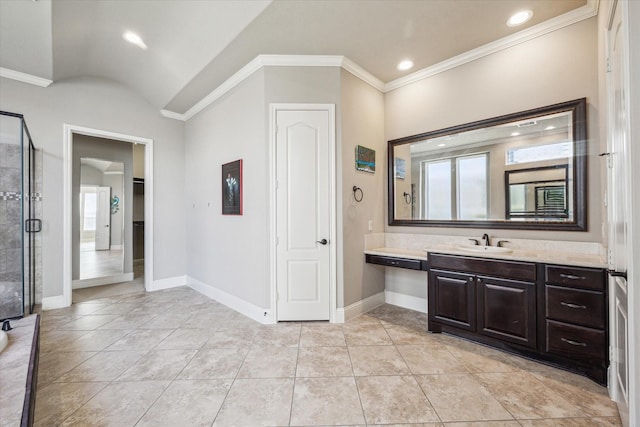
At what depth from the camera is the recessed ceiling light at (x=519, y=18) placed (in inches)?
92.0

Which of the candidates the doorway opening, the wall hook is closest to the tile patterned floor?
the wall hook

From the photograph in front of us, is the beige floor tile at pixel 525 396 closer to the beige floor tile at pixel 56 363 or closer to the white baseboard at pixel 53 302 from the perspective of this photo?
the beige floor tile at pixel 56 363

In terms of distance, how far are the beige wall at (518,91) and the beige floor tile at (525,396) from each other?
1.33m

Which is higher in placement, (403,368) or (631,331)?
(631,331)

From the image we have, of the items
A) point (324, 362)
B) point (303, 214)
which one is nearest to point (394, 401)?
point (324, 362)

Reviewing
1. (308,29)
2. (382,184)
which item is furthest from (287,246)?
(308,29)

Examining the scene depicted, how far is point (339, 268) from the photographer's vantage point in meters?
3.01

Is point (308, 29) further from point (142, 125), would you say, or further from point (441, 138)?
point (142, 125)

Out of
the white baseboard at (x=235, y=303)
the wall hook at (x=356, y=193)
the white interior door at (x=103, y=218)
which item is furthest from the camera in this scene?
the white interior door at (x=103, y=218)

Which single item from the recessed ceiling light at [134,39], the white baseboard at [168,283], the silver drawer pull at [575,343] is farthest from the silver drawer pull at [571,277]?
the white baseboard at [168,283]

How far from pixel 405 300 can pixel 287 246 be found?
1.74 m

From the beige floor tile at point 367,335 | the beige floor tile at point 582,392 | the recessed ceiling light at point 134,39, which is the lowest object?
the beige floor tile at point 367,335

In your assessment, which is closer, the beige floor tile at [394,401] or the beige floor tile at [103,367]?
the beige floor tile at [394,401]

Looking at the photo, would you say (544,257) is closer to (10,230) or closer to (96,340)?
(96,340)
